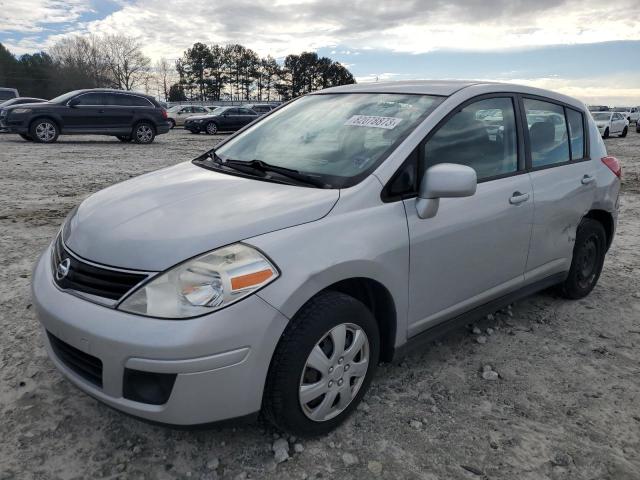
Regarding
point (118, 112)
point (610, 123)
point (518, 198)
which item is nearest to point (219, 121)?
point (118, 112)

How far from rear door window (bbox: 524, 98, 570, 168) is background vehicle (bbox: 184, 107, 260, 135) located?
21.7m

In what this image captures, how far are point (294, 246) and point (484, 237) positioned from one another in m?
1.30

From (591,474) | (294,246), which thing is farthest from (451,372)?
(294,246)

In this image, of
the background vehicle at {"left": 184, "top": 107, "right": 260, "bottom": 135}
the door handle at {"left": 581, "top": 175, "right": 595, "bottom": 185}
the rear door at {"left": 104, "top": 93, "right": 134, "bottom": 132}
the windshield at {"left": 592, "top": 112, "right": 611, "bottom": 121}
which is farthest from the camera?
the windshield at {"left": 592, "top": 112, "right": 611, "bottom": 121}

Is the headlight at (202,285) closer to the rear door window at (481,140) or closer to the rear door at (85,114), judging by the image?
the rear door window at (481,140)

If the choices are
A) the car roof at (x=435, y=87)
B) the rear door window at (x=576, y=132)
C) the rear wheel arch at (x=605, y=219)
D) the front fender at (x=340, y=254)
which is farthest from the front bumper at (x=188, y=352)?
the rear wheel arch at (x=605, y=219)

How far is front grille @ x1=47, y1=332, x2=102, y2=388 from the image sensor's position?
207cm

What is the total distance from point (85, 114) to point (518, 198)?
15030 mm

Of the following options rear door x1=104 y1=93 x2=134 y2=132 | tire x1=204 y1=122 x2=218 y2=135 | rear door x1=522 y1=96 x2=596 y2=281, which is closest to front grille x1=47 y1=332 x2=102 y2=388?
rear door x1=522 y1=96 x2=596 y2=281

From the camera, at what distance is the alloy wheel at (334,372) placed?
2.23 metres

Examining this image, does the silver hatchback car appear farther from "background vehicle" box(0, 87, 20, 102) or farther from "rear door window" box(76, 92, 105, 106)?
"background vehicle" box(0, 87, 20, 102)

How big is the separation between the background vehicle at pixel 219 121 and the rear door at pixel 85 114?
9.20 m

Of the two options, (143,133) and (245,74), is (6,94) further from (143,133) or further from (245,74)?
(245,74)

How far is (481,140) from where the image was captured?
3072 millimetres
